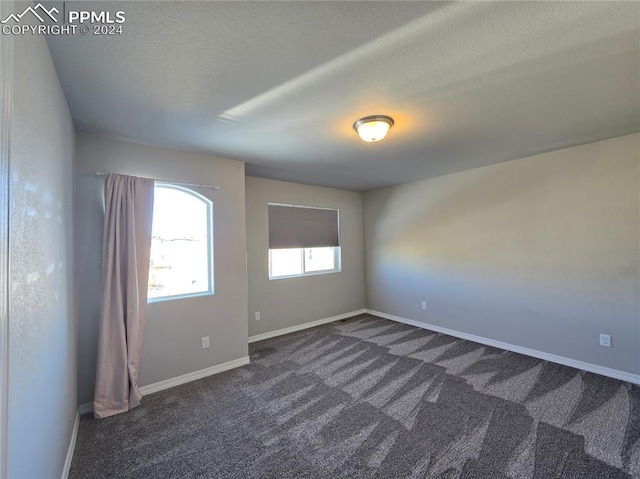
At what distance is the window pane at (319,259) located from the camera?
480 cm

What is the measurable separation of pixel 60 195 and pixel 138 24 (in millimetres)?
1227

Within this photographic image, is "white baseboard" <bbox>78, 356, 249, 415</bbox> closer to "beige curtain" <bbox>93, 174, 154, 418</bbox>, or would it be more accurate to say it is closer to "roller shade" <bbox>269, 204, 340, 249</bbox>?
"beige curtain" <bbox>93, 174, 154, 418</bbox>

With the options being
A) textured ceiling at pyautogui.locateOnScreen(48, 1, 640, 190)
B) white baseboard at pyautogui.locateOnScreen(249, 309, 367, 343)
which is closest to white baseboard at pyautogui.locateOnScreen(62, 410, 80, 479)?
white baseboard at pyautogui.locateOnScreen(249, 309, 367, 343)

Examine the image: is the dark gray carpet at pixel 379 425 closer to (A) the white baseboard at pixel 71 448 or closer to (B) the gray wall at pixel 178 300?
(A) the white baseboard at pixel 71 448

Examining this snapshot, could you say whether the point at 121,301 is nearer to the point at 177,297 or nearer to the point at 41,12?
the point at 177,297

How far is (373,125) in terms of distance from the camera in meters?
2.20

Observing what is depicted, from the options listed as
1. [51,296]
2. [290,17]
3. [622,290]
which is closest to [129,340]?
[51,296]

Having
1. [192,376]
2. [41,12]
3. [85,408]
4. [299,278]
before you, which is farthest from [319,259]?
[41,12]

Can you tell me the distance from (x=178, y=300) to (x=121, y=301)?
1.74 ft

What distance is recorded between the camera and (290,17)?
123 centimetres

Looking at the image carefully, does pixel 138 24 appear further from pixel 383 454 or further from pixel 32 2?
pixel 383 454

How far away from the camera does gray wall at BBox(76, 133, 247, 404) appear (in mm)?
2404

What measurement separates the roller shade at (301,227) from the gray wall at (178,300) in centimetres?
104

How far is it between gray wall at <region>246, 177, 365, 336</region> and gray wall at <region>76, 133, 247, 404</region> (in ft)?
2.49
